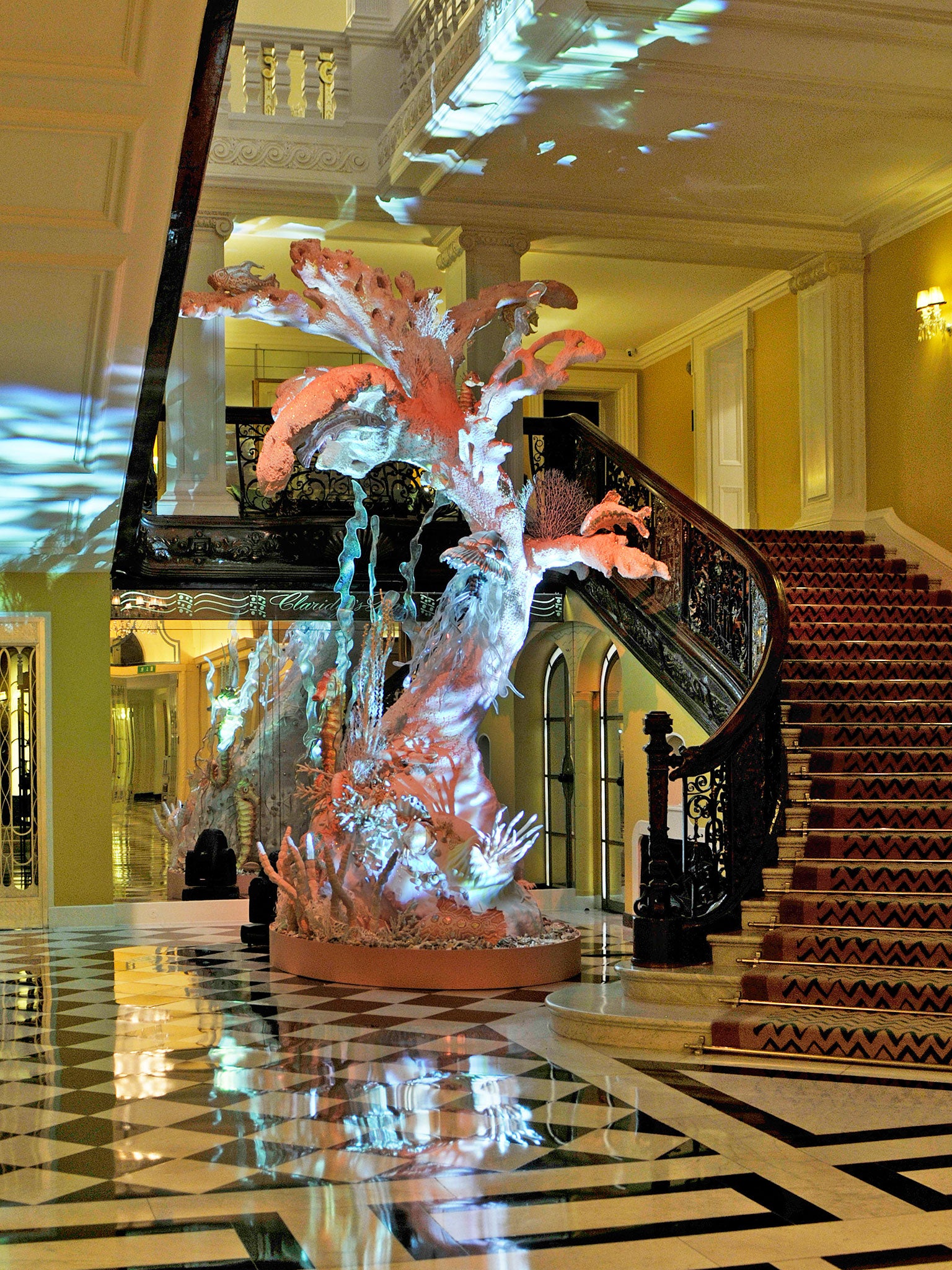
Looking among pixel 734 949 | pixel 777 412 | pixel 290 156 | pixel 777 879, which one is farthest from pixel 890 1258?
pixel 777 412

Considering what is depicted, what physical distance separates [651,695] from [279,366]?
23.6 feet

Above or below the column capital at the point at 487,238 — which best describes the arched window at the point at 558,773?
below

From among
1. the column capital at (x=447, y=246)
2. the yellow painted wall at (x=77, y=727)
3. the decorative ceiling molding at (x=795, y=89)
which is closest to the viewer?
the decorative ceiling molding at (x=795, y=89)

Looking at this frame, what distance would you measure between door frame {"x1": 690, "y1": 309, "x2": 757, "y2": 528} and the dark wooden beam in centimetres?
691

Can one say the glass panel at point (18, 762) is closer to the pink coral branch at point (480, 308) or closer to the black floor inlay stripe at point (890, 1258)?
the pink coral branch at point (480, 308)

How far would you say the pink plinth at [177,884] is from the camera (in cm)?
1152

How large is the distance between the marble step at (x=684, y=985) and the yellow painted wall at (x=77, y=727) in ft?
19.2

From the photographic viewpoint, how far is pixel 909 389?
1155cm

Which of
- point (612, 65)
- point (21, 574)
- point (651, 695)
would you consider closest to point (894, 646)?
point (651, 695)

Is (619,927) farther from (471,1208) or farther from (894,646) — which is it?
(471,1208)

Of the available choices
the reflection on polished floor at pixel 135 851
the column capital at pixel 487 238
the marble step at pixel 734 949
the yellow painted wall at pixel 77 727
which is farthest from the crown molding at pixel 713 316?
the marble step at pixel 734 949

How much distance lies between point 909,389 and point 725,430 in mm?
3515

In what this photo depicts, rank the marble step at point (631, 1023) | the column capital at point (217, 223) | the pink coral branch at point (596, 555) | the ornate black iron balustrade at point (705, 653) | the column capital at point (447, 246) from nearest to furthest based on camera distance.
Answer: the marble step at point (631, 1023) < the ornate black iron balustrade at point (705, 653) < the pink coral branch at point (596, 555) < the column capital at point (217, 223) < the column capital at point (447, 246)

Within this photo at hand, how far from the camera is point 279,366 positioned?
16.0 m
